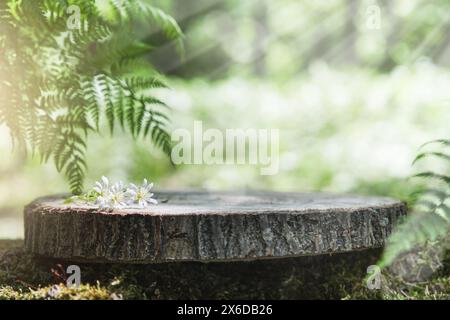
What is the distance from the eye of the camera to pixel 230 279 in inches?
127

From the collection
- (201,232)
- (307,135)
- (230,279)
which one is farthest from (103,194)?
(307,135)

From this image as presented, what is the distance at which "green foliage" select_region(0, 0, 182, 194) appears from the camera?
127 inches

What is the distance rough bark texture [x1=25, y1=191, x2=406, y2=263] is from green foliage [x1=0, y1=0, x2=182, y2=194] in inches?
19.5

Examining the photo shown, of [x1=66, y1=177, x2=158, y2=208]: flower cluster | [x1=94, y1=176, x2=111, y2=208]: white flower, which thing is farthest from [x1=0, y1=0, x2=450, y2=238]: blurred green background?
[x1=94, y1=176, x2=111, y2=208]: white flower

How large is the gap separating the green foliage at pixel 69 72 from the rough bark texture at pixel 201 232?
50 centimetres

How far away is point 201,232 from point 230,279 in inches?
24.8

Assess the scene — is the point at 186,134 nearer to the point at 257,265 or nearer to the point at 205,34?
the point at 257,265

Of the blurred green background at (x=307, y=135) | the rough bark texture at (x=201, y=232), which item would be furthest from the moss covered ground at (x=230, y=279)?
the blurred green background at (x=307, y=135)

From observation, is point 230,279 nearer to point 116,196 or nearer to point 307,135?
point 116,196

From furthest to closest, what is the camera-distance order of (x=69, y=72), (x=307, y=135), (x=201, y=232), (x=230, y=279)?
(x=307, y=135) < (x=69, y=72) < (x=230, y=279) < (x=201, y=232)

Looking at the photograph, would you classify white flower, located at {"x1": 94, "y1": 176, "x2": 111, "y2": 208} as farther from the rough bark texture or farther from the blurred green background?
the blurred green background

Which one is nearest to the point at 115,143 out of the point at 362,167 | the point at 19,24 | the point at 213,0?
the point at 362,167

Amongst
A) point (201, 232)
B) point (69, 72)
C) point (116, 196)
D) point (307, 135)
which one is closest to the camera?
point (201, 232)

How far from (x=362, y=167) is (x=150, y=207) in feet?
14.6
